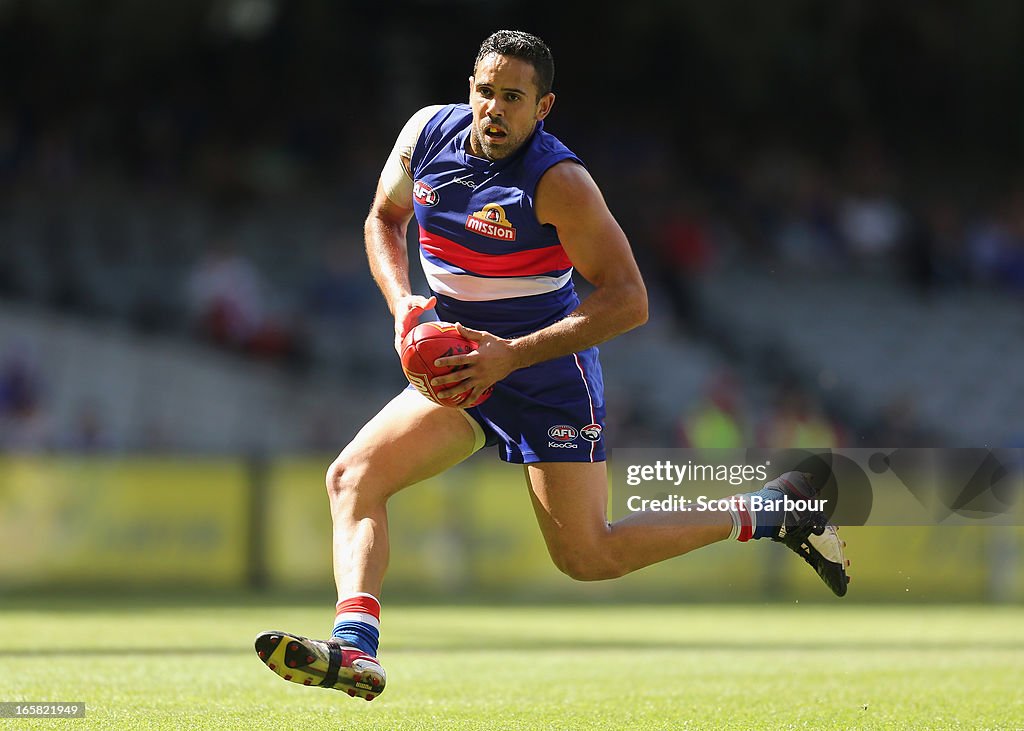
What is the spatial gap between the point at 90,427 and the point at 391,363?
4273 mm

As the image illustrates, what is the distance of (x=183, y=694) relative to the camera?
24.5 feet

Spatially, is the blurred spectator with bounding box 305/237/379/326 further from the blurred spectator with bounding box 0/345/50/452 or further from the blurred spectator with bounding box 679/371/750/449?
the blurred spectator with bounding box 679/371/750/449

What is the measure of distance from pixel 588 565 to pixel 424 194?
68.4 inches

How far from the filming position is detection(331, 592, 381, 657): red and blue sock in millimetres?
5992

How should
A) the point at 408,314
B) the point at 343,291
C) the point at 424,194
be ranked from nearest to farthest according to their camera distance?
1. the point at 408,314
2. the point at 424,194
3. the point at 343,291

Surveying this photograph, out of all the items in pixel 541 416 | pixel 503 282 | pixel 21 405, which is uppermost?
pixel 503 282

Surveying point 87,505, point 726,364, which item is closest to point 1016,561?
point 726,364

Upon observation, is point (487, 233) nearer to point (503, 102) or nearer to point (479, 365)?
point (503, 102)

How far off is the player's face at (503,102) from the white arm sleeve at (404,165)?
466 mm

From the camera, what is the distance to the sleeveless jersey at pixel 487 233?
651 cm

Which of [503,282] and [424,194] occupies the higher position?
[424,194]

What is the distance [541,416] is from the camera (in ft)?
22.3
